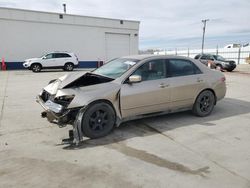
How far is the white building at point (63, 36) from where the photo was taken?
21.3 metres

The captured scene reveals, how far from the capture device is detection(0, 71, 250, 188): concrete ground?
313 centimetres

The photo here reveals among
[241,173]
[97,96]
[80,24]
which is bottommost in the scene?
[241,173]

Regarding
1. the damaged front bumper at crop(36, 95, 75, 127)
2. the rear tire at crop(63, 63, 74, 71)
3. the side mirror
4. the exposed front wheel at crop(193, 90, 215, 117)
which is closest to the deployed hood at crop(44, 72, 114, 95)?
the damaged front bumper at crop(36, 95, 75, 127)

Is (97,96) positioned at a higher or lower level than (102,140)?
higher

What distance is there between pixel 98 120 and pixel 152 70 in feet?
5.58

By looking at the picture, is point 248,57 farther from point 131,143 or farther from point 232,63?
point 131,143

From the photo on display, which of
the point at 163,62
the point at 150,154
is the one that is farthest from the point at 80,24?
the point at 150,154

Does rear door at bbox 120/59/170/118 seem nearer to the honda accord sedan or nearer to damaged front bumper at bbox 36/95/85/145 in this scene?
the honda accord sedan

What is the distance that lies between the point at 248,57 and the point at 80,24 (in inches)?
968

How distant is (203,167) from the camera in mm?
3480

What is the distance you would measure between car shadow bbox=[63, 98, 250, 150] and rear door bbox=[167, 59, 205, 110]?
1.27ft

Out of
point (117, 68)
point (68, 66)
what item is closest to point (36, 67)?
point (68, 66)

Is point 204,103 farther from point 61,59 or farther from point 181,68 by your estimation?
point 61,59

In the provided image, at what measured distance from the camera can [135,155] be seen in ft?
12.7
